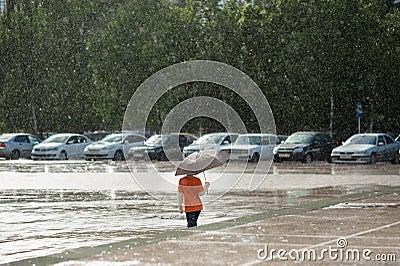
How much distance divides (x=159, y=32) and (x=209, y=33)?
3.47m

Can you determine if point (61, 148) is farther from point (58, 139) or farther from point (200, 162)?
point (200, 162)

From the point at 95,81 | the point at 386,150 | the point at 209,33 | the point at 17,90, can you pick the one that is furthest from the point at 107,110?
the point at 386,150

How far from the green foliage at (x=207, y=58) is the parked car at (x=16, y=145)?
10222mm

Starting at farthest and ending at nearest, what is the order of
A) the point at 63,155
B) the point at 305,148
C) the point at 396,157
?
the point at 63,155 → the point at 305,148 → the point at 396,157

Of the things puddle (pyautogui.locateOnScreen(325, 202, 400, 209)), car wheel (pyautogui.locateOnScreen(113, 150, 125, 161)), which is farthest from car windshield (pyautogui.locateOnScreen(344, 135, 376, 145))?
puddle (pyautogui.locateOnScreen(325, 202, 400, 209))

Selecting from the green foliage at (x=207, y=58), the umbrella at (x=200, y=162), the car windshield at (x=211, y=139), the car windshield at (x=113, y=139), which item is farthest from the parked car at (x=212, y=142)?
the umbrella at (x=200, y=162)

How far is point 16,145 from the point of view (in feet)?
164

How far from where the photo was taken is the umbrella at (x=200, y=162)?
1291 cm

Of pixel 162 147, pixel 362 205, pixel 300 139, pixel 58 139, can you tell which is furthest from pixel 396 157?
Result: pixel 362 205

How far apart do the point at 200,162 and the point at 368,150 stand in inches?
1051

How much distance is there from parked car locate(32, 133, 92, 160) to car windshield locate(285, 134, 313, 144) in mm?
12581

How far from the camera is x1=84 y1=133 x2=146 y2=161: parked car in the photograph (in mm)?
46562

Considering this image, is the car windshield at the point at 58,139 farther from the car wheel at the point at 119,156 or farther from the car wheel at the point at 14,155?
the car wheel at the point at 119,156

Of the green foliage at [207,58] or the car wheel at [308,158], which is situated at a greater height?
the green foliage at [207,58]
